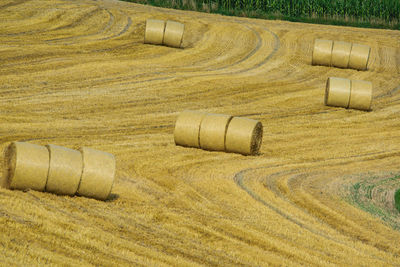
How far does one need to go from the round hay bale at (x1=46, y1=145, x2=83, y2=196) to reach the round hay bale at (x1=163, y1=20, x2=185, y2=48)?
1841cm

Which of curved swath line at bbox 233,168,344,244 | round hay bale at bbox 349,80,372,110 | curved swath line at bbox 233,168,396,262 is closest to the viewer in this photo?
curved swath line at bbox 233,168,396,262

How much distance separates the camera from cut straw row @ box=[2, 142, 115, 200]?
12594 mm

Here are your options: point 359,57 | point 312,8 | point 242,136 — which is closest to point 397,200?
point 242,136

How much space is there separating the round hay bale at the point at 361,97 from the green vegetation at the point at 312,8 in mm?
14756

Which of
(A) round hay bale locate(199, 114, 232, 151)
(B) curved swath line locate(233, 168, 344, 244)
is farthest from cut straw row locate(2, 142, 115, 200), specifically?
(A) round hay bale locate(199, 114, 232, 151)

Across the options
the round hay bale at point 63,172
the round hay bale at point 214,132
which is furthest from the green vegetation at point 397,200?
the round hay bale at point 63,172

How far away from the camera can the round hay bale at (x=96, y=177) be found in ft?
42.7

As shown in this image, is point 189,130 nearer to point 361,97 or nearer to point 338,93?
point 338,93

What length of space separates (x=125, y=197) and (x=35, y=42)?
1685 cm

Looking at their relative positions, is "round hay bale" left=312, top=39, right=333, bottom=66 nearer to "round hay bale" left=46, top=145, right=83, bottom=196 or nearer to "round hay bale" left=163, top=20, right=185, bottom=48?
"round hay bale" left=163, top=20, right=185, bottom=48

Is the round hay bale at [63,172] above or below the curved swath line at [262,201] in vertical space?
above

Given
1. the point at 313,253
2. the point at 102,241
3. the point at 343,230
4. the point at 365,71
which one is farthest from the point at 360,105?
the point at 102,241

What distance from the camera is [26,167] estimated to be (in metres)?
12.5

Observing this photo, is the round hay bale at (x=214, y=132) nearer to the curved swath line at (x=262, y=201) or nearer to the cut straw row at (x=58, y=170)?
the curved swath line at (x=262, y=201)
